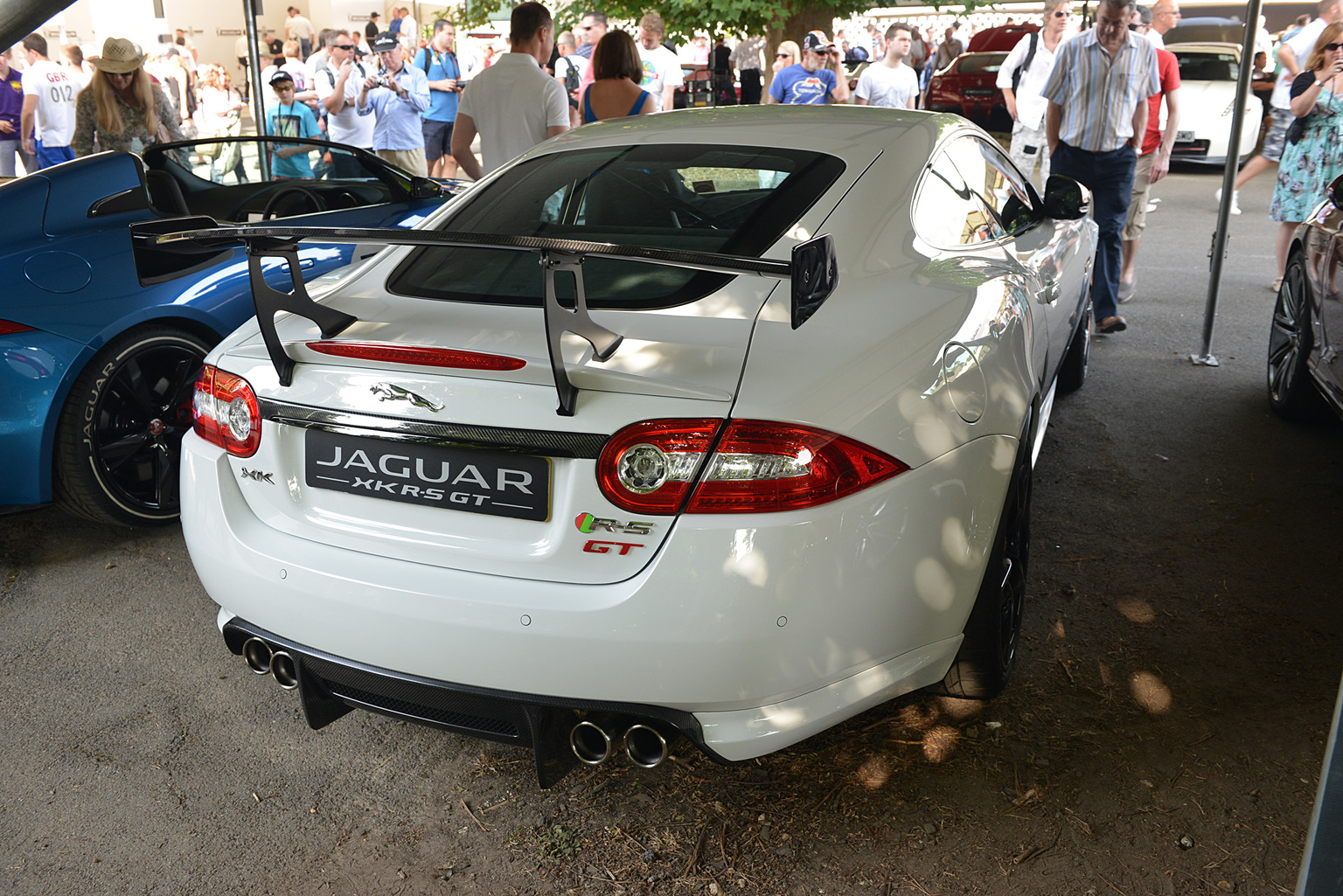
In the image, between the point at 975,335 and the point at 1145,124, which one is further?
the point at 1145,124

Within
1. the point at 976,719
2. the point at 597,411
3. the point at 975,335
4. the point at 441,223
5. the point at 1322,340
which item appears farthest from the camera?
the point at 1322,340

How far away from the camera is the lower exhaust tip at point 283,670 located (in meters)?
2.24

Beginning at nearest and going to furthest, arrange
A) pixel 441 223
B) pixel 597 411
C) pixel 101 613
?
Result: pixel 597 411
pixel 441 223
pixel 101 613

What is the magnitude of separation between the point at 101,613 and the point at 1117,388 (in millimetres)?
4739

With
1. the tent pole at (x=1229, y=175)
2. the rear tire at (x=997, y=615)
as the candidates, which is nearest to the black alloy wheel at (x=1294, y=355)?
the tent pole at (x=1229, y=175)

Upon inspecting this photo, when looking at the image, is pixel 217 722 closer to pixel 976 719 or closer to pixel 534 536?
pixel 534 536

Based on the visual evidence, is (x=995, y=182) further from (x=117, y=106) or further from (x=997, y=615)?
(x=117, y=106)

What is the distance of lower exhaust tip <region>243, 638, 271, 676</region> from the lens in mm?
2246

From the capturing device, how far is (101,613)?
3352 millimetres

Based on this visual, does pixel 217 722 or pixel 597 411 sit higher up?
pixel 597 411

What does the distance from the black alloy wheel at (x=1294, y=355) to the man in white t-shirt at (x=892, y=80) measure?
24.5ft

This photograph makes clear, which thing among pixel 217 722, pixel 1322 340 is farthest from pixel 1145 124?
pixel 217 722

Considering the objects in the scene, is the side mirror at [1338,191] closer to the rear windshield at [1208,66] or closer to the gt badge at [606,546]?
the gt badge at [606,546]

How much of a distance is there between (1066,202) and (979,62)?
15.4 m
